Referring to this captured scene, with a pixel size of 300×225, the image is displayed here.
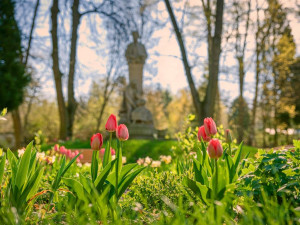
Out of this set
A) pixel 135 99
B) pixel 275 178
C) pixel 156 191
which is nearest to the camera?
pixel 275 178

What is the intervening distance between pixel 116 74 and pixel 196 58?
36.7ft

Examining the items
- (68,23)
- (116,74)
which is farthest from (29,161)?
(116,74)

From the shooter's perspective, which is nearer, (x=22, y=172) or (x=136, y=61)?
(x=22, y=172)

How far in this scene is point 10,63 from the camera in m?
13.3

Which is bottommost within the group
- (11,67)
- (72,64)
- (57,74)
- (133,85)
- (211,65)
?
(211,65)

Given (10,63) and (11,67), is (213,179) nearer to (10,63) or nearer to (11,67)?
(11,67)

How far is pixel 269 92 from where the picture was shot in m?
15.9

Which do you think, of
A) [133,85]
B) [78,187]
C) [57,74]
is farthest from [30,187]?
[57,74]

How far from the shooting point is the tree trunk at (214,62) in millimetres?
7430

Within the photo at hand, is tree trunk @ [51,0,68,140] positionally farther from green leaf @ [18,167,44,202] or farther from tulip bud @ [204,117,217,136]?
tulip bud @ [204,117,217,136]

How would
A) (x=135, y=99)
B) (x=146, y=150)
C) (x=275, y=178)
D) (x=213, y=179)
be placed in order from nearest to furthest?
(x=213, y=179) → (x=275, y=178) → (x=146, y=150) → (x=135, y=99)

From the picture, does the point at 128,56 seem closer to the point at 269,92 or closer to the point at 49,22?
the point at 49,22

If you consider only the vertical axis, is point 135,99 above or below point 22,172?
above

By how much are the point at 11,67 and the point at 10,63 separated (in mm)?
217
